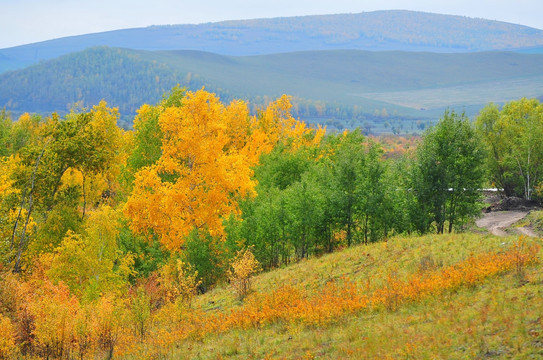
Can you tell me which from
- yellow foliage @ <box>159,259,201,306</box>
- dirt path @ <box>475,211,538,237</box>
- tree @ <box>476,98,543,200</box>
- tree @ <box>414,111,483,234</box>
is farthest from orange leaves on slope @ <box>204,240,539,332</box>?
tree @ <box>476,98,543,200</box>

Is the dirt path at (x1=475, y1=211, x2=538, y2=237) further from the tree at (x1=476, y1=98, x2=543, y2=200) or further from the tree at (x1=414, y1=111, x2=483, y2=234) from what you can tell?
the tree at (x1=414, y1=111, x2=483, y2=234)

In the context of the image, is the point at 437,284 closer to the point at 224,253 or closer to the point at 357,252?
the point at 357,252

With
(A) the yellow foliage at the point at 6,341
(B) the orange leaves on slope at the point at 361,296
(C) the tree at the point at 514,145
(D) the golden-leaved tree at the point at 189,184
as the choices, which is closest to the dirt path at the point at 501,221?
(C) the tree at the point at 514,145

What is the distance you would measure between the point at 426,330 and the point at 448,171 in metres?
22.8

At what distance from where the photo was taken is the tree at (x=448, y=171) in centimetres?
3928

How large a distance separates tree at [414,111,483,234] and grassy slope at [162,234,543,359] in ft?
38.2

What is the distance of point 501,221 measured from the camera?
54906 millimetres

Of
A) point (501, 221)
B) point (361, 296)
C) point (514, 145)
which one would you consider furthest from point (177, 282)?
point (514, 145)

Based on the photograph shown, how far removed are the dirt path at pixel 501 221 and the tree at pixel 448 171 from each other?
9848 mm

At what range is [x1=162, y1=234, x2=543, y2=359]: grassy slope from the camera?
655 inches

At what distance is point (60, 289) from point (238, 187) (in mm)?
18073

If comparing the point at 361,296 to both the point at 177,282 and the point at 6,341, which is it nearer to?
the point at 177,282

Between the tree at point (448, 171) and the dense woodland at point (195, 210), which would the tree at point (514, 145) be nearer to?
the tree at point (448, 171)

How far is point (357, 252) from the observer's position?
33312 millimetres
